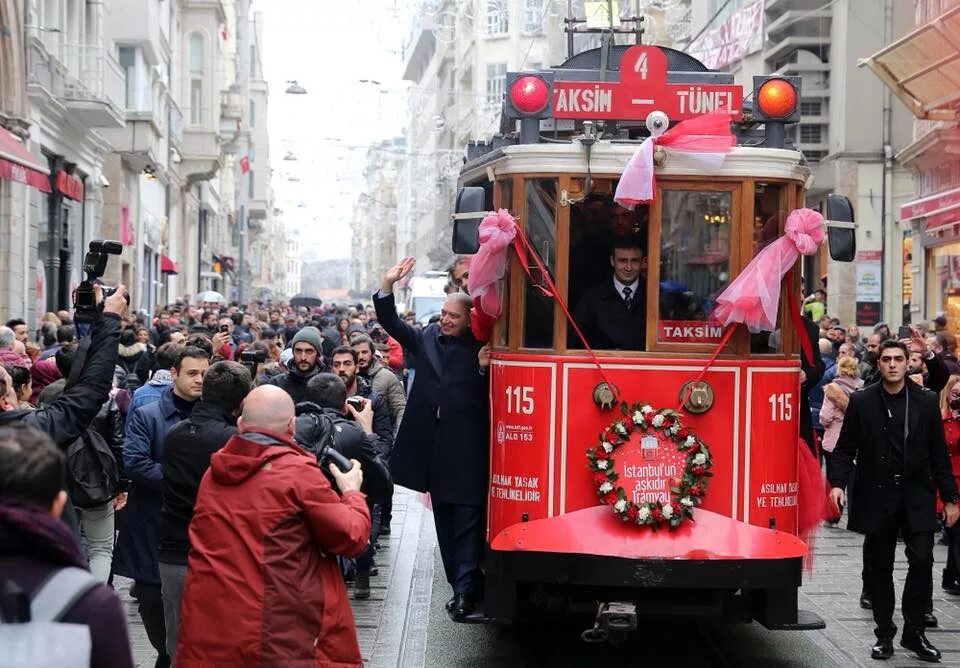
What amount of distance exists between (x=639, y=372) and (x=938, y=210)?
1629cm

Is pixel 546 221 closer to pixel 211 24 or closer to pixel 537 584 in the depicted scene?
pixel 537 584

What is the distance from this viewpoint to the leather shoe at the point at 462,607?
809 cm

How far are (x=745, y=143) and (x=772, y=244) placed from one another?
3.41ft

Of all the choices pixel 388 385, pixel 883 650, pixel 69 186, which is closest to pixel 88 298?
pixel 883 650

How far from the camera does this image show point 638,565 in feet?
23.9

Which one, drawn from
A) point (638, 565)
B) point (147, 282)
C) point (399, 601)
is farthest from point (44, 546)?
point (147, 282)

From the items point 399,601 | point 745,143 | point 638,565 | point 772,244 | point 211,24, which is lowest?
point 399,601

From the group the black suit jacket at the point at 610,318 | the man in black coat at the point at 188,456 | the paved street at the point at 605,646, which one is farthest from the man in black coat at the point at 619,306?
the man in black coat at the point at 188,456

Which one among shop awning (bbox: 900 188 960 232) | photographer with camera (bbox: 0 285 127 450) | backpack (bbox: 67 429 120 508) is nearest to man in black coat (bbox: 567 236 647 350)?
backpack (bbox: 67 429 120 508)

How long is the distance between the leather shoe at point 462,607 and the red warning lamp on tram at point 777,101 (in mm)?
3119

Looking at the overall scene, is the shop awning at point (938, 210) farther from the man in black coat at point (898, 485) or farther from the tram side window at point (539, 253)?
the tram side window at point (539, 253)

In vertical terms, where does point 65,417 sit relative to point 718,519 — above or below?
above

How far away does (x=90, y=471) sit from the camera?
7.74 meters

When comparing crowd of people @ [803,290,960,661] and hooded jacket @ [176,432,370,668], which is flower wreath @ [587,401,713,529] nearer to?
crowd of people @ [803,290,960,661]
